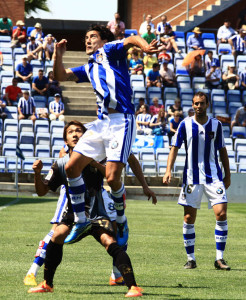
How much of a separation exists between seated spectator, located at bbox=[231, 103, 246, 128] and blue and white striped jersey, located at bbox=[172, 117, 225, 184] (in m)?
15.3

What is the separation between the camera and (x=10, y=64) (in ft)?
84.6

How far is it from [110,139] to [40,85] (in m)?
18.3

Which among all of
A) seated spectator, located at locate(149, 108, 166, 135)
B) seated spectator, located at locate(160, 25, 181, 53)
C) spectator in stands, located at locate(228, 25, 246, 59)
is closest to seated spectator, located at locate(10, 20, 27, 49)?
seated spectator, located at locate(160, 25, 181, 53)

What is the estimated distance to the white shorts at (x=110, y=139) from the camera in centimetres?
642

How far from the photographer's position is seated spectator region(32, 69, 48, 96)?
79.7 feet

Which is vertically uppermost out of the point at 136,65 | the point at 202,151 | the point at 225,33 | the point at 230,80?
the point at 225,33

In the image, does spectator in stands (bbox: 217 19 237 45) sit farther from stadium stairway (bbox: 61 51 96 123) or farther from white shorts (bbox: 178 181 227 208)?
white shorts (bbox: 178 181 227 208)

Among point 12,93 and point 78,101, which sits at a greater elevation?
point 12,93

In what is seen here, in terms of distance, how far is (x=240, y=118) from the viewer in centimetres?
2412

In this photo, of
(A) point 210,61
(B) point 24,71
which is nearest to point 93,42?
(B) point 24,71

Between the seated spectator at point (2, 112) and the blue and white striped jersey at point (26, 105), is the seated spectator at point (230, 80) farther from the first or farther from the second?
the seated spectator at point (2, 112)

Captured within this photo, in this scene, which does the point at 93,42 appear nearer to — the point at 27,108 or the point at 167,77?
the point at 27,108

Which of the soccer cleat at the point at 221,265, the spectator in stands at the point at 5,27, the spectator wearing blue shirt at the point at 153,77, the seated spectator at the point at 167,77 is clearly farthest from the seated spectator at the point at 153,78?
the soccer cleat at the point at 221,265

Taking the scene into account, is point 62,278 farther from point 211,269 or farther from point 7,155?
point 7,155
